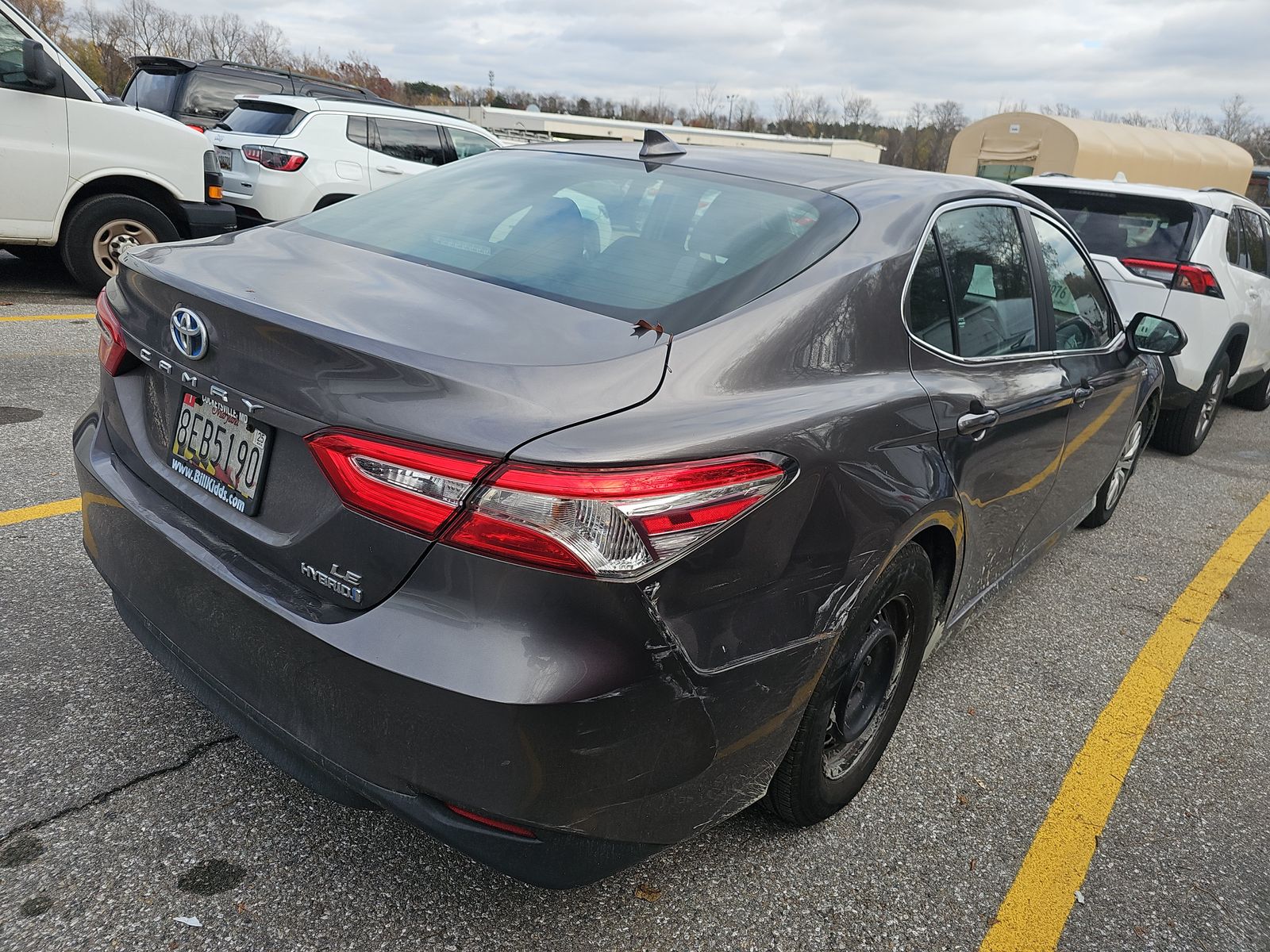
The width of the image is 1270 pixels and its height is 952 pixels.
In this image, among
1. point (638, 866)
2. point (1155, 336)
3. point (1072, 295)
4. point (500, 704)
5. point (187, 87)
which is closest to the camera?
point (500, 704)

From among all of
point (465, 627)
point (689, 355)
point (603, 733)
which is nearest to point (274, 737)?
point (465, 627)

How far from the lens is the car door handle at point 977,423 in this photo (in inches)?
102

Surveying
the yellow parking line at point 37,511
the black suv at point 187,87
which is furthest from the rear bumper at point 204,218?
the yellow parking line at point 37,511

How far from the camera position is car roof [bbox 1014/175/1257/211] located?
692 cm

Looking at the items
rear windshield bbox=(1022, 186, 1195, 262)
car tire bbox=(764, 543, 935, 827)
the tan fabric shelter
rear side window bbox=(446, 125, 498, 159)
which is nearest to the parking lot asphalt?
car tire bbox=(764, 543, 935, 827)

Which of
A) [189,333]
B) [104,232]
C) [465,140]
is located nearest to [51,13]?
[465,140]

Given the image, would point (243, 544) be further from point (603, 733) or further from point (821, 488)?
point (821, 488)

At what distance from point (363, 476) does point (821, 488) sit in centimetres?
91

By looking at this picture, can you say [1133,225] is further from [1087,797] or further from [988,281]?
[1087,797]

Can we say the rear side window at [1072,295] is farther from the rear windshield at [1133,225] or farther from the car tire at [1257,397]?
the car tire at [1257,397]

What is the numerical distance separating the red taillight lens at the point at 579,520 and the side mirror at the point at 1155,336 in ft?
10.8

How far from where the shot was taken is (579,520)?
5.37 ft

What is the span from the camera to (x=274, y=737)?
1.94 meters

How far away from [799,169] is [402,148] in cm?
911
